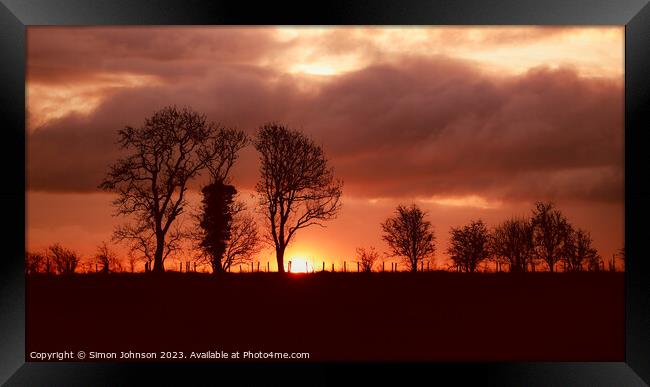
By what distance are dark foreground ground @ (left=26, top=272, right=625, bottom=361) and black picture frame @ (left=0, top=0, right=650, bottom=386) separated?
0.36 meters

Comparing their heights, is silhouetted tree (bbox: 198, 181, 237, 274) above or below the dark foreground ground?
above

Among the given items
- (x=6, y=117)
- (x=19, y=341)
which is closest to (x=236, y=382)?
(x=19, y=341)

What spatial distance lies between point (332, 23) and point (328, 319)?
4.58 meters

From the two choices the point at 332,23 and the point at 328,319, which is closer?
the point at 332,23

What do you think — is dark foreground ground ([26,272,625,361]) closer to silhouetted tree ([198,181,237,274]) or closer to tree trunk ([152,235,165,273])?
tree trunk ([152,235,165,273])

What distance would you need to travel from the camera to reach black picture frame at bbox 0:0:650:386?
7.01 m

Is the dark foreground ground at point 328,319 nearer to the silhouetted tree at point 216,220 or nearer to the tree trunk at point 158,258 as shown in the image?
the tree trunk at point 158,258

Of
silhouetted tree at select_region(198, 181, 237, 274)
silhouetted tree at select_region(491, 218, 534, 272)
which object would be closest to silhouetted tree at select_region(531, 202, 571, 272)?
silhouetted tree at select_region(491, 218, 534, 272)

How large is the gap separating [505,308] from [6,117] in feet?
24.2

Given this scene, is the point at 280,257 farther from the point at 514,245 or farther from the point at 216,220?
the point at 514,245

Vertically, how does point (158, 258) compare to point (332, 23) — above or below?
below

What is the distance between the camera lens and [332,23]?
7016 millimetres

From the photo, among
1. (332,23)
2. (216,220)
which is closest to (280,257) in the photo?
(216,220)

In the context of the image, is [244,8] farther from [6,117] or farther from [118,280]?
[118,280]
